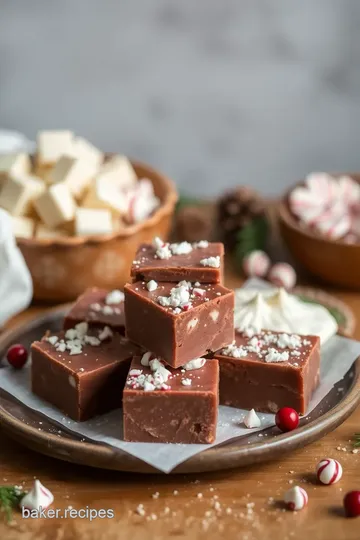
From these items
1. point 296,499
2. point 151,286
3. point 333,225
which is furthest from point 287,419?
point 333,225

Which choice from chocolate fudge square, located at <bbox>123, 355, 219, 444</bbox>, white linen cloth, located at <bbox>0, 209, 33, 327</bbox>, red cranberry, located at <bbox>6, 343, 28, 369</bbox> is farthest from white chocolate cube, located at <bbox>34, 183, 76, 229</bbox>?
chocolate fudge square, located at <bbox>123, 355, 219, 444</bbox>

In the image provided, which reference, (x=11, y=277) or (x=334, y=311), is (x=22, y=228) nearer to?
(x=11, y=277)

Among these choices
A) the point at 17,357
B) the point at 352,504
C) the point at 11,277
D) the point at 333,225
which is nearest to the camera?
the point at 352,504

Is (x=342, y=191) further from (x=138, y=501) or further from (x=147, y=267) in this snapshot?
(x=138, y=501)

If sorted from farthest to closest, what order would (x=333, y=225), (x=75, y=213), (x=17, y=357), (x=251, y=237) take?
(x=251, y=237)
(x=333, y=225)
(x=75, y=213)
(x=17, y=357)

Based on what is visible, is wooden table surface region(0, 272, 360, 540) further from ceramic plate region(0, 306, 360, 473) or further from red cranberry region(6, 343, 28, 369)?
red cranberry region(6, 343, 28, 369)

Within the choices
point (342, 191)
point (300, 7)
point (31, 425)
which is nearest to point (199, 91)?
point (300, 7)

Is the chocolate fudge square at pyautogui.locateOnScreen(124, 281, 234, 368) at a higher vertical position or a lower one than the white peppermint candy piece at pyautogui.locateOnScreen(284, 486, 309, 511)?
higher
